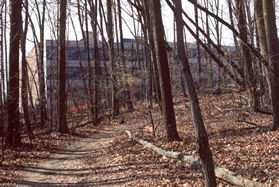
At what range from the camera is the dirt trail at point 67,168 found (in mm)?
7938

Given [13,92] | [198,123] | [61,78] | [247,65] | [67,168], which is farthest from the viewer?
[61,78]

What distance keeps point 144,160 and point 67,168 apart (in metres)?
3.00

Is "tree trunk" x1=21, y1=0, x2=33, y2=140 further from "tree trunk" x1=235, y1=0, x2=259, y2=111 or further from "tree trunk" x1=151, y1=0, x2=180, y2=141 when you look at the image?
"tree trunk" x1=235, y1=0, x2=259, y2=111

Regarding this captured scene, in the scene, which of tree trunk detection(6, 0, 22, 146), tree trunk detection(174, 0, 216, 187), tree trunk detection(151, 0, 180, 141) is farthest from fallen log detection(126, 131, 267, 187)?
tree trunk detection(6, 0, 22, 146)

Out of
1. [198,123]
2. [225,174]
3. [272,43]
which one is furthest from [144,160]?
[272,43]

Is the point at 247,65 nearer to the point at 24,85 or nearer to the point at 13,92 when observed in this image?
the point at 13,92

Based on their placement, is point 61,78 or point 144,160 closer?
point 144,160

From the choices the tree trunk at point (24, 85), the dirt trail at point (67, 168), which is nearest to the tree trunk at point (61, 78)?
the tree trunk at point (24, 85)

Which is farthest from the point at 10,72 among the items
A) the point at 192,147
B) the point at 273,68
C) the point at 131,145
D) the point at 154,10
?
the point at 273,68

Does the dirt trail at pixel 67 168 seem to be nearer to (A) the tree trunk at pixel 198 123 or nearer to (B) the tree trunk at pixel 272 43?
(A) the tree trunk at pixel 198 123

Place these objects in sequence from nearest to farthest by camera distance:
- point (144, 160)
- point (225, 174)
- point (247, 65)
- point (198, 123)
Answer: point (198, 123) → point (225, 174) → point (144, 160) → point (247, 65)

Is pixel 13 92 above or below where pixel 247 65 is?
below

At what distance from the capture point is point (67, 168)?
Result: 934 cm

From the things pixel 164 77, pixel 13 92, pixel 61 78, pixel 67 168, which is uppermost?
pixel 61 78
